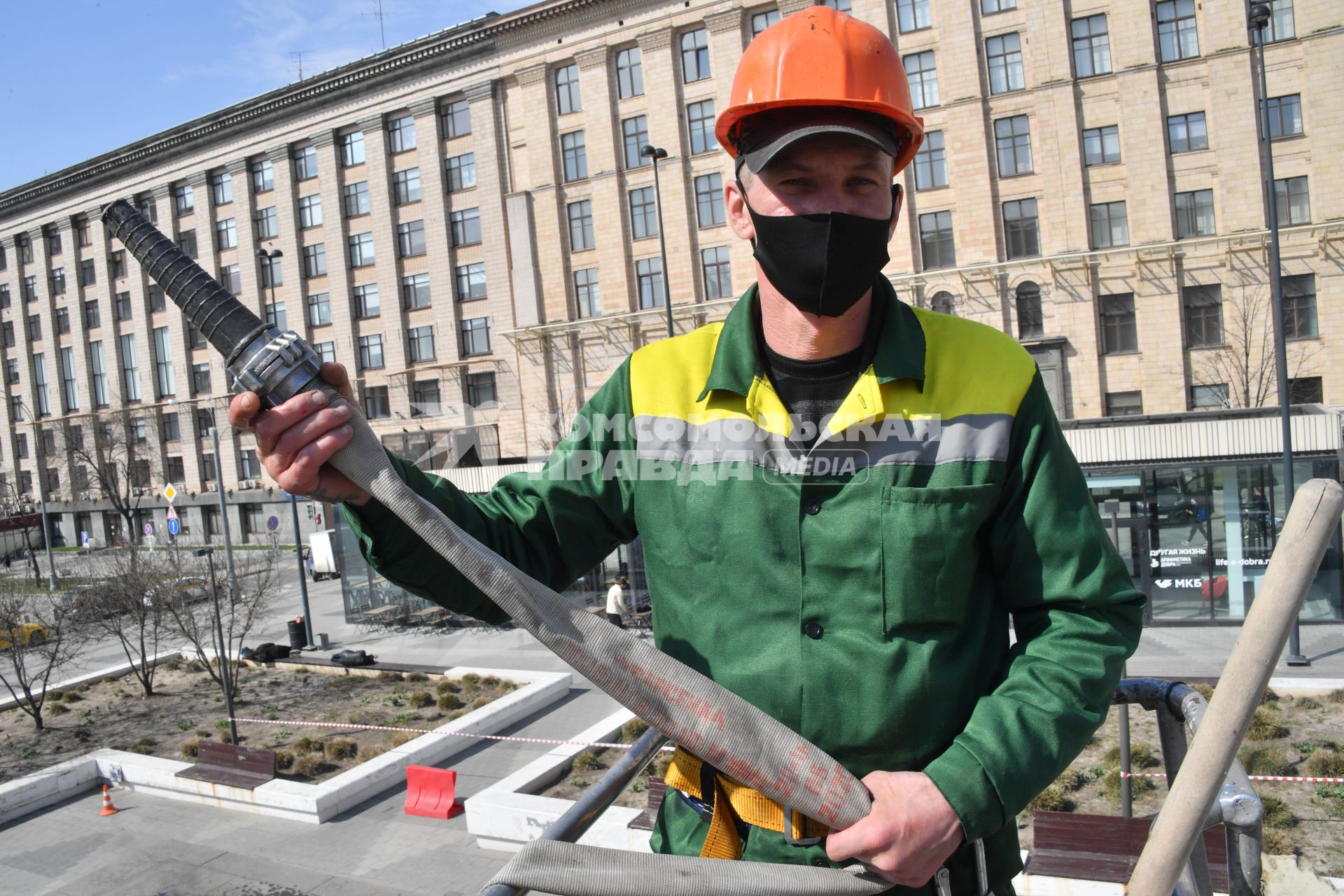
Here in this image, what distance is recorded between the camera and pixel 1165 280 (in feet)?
96.5

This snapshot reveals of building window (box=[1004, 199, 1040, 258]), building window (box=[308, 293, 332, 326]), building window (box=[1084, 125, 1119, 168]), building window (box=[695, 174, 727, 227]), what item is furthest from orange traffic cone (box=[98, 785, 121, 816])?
building window (box=[308, 293, 332, 326])

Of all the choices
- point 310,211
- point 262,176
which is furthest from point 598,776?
point 262,176

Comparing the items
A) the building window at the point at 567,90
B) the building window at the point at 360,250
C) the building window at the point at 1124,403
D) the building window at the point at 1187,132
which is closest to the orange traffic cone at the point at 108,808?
the building window at the point at 1124,403

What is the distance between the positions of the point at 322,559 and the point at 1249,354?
1278 inches

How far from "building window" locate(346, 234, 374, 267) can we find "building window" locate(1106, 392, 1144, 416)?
3151 centimetres

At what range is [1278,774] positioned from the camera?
9.84 meters

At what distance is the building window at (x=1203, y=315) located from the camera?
29.2m

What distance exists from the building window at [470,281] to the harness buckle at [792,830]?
4002 centimetres

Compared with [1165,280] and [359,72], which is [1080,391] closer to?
[1165,280]

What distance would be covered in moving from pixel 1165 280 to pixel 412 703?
26156mm

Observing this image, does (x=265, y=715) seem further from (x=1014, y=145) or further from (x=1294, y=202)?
(x=1294, y=202)

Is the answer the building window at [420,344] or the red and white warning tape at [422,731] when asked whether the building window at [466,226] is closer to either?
the building window at [420,344]

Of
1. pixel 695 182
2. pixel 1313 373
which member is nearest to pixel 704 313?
pixel 695 182

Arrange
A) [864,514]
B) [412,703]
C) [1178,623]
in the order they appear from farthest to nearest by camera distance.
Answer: [1178,623]
[412,703]
[864,514]
